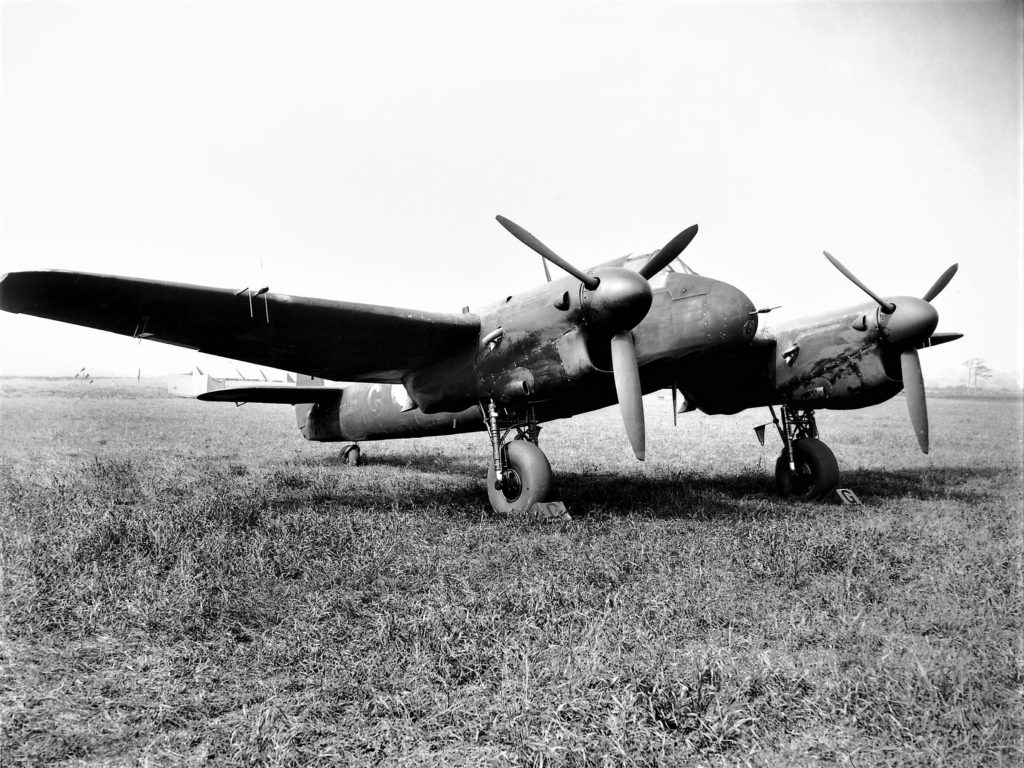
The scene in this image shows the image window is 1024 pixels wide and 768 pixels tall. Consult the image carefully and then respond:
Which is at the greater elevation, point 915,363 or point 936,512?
point 915,363

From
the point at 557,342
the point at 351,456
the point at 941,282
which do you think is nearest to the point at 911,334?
the point at 941,282

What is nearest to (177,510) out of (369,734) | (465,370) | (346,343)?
(346,343)

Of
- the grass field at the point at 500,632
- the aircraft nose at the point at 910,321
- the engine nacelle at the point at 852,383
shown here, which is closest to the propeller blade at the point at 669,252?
the grass field at the point at 500,632

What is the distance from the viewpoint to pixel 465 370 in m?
7.84

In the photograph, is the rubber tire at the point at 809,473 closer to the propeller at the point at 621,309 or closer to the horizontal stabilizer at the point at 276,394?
the propeller at the point at 621,309

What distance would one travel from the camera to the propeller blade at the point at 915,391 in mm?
8695

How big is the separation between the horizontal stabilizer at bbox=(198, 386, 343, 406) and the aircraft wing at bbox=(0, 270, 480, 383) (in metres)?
2.96

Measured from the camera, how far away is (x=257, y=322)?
7117 millimetres

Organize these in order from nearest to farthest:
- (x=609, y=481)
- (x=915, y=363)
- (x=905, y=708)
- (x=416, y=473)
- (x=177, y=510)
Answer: (x=905, y=708) < (x=177, y=510) < (x=915, y=363) < (x=609, y=481) < (x=416, y=473)

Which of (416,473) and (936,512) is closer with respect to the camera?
(936,512)

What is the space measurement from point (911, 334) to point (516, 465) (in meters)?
5.98

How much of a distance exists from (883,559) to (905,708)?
3.03 meters

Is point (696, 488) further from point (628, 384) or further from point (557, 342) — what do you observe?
point (557, 342)

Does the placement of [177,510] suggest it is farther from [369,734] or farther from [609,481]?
[609,481]
